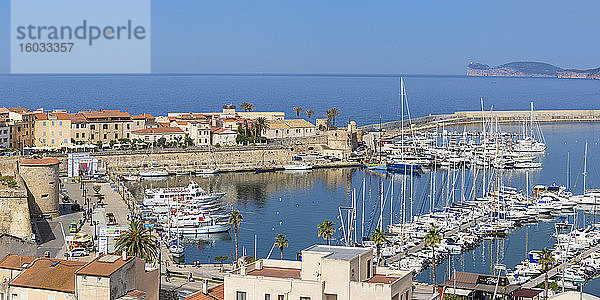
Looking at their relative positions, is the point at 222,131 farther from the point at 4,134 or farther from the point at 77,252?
the point at 77,252

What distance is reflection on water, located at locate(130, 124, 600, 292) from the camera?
128 ft

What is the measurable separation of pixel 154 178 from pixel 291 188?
35.9 feet

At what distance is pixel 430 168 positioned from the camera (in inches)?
2758

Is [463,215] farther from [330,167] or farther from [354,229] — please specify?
[330,167]

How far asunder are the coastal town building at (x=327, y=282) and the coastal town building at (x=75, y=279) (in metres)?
2.49

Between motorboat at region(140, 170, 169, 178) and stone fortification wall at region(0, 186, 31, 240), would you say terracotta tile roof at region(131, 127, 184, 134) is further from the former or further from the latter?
stone fortification wall at region(0, 186, 31, 240)

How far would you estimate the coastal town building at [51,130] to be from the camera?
67.9 metres

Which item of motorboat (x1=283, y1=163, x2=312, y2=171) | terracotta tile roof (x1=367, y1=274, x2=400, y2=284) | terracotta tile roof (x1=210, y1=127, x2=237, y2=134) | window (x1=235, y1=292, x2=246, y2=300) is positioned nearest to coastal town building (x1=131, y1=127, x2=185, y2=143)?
terracotta tile roof (x1=210, y1=127, x2=237, y2=134)

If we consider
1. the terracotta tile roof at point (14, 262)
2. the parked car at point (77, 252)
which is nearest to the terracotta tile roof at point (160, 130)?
the parked car at point (77, 252)

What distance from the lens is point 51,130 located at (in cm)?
6850

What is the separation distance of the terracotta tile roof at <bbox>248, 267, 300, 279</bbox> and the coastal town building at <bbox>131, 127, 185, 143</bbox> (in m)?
54.7

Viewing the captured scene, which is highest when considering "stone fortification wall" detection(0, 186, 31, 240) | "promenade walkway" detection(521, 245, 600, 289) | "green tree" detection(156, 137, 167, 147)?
"green tree" detection(156, 137, 167, 147)

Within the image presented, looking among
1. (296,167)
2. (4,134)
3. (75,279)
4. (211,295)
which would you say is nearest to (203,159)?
(296,167)

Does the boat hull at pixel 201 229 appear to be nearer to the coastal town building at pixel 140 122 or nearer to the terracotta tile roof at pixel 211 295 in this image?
the terracotta tile roof at pixel 211 295
